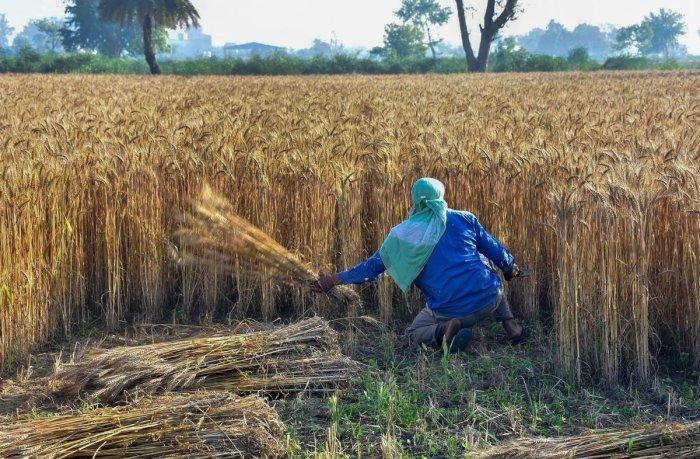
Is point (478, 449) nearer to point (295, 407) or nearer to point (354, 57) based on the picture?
point (295, 407)

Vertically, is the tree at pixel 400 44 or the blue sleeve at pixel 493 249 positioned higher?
the tree at pixel 400 44

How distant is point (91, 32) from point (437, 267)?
268 feet

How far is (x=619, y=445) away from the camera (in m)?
3.27

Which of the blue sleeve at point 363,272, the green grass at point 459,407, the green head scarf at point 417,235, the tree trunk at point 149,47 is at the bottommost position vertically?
the green grass at point 459,407

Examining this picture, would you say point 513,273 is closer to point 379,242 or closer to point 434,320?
point 434,320

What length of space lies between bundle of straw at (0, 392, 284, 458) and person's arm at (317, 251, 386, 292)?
1370 millimetres

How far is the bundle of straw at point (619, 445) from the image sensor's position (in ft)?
10.5

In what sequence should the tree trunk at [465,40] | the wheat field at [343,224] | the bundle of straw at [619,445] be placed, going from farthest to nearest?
the tree trunk at [465,40] < the wheat field at [343,224] < the bundle of straw at [619,445]

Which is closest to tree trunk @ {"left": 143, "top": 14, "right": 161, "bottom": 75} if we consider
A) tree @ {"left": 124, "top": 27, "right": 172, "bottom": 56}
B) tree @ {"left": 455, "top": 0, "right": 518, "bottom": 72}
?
tree @ {"left": 455, "top": 0, "right": 518, "bottom": 72}

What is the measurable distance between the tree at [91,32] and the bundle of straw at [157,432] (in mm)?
71400

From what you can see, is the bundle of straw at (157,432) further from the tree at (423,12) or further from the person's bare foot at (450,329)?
the tree at (423,12)

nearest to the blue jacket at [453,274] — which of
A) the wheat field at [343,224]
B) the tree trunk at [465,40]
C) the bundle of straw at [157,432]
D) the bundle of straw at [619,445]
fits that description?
the wheat field at [343,224]

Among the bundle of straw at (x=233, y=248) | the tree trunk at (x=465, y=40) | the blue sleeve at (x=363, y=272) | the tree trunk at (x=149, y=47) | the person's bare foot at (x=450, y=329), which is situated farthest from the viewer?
the tree trunk at (x=465, y=40)

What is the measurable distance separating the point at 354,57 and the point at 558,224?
149 feet
